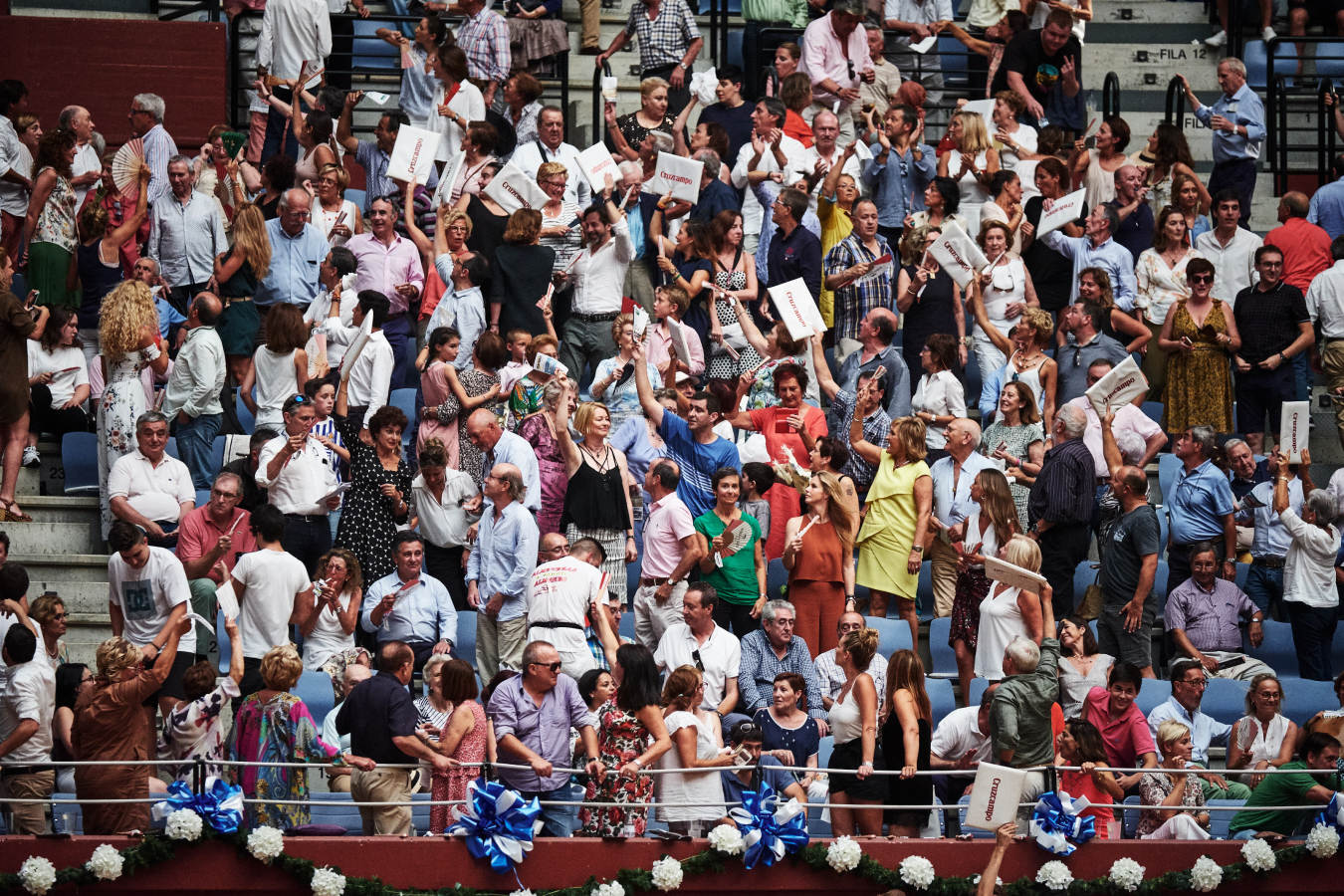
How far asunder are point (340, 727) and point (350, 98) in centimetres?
721

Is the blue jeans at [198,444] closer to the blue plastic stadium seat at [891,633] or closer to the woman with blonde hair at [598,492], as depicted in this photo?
the woman with blonde hair at [598,492]

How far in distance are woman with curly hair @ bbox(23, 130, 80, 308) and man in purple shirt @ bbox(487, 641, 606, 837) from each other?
17.8ft

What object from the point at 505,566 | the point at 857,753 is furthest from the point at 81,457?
the point at 857,753

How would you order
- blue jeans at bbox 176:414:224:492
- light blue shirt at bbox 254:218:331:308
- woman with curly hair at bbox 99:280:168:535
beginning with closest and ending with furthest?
woman with curly hair at bbox 99:280:168:535, blue jeans at bbox 176:414:224:492, light blue shirt at bbox 254:218:331:308

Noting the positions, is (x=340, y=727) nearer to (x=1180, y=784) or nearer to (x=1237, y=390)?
(x=1180, y=784)

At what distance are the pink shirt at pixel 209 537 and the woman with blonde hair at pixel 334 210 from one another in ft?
11.0

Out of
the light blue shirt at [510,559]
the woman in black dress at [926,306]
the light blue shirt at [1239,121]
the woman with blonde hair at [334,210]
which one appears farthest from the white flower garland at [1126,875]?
the light blue shirt at [1239,121]

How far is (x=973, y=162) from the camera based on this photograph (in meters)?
16.2

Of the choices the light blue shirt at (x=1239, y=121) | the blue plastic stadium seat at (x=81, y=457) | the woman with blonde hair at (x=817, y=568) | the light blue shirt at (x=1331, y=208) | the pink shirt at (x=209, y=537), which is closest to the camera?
the pink shirt at (x=209, y=537)

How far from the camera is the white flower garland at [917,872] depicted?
10930 mm

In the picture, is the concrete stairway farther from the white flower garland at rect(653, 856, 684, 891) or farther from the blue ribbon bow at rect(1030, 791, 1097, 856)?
the blue ribbon bow at rect(1030, 791, 1097, 856)

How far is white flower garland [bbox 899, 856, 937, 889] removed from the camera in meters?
10.9

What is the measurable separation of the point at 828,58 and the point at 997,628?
6.58 metres

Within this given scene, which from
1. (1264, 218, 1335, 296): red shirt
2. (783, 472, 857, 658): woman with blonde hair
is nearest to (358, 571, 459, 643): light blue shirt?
(783, 472, 857, 658): woman with blonde hair
